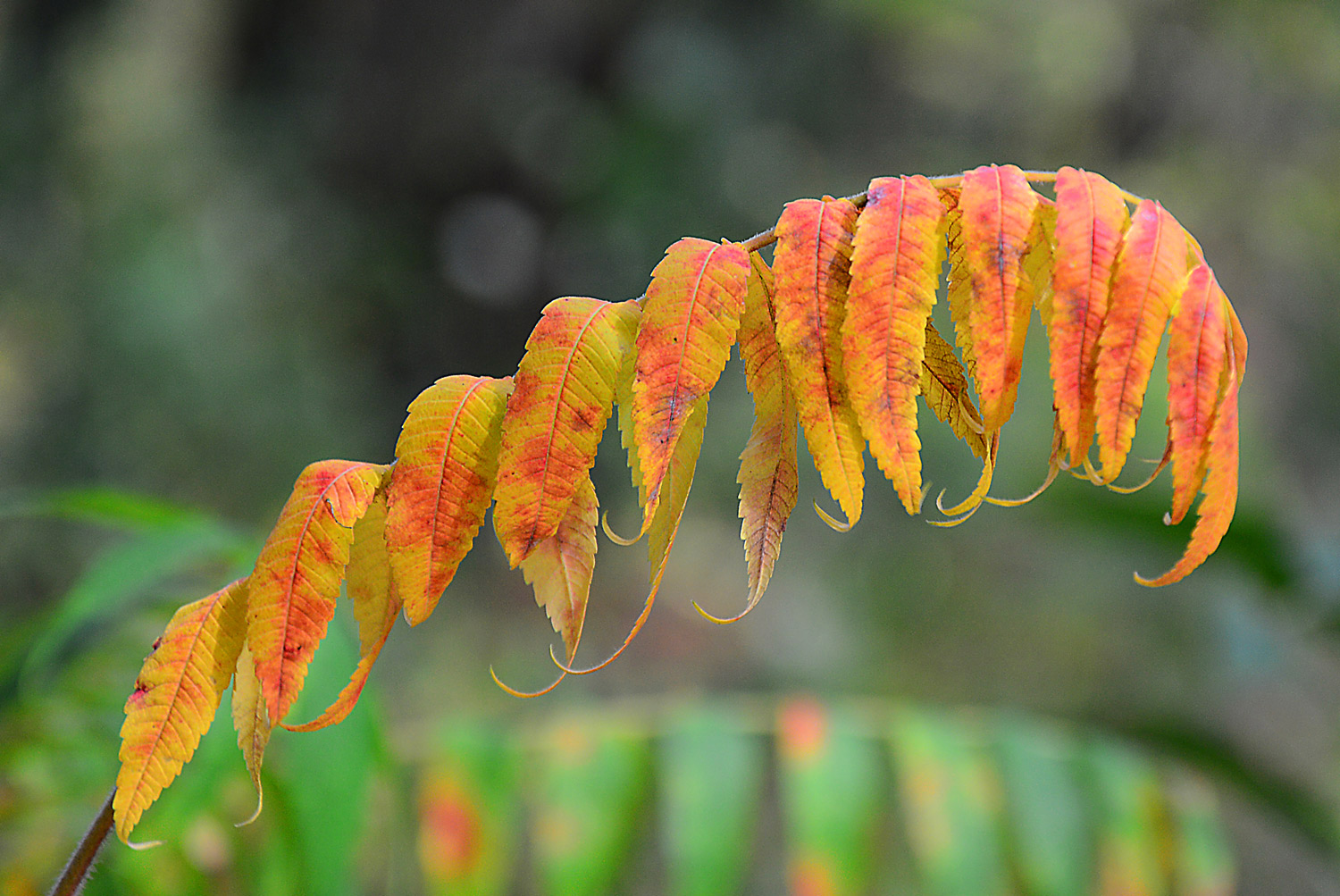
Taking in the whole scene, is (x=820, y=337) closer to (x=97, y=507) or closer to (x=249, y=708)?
(x=249, y=708)

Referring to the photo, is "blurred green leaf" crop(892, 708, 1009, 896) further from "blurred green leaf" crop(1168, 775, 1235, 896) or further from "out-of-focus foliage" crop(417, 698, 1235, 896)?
"blurred green leaf" crop(1168, 775, 1235, 896)

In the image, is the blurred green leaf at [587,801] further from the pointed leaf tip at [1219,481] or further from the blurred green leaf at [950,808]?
the pointed leaf tip at [1219,481]

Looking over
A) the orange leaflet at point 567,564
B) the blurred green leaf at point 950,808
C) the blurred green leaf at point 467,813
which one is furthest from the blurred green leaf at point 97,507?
the blurred green leaf at point 950,808

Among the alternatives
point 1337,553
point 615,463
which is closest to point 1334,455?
point 615,463

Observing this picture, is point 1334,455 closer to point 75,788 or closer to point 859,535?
point 859,535

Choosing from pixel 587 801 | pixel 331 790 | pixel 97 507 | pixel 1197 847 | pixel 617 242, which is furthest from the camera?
pixel 617 242

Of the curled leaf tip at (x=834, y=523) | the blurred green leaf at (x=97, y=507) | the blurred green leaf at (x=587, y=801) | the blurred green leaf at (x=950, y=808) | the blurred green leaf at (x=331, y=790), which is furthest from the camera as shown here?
the blurred green leaf at (x=950, y=808)

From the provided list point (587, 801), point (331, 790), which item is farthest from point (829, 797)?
point (331, 790)

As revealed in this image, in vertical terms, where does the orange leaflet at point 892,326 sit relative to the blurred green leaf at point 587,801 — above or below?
above
